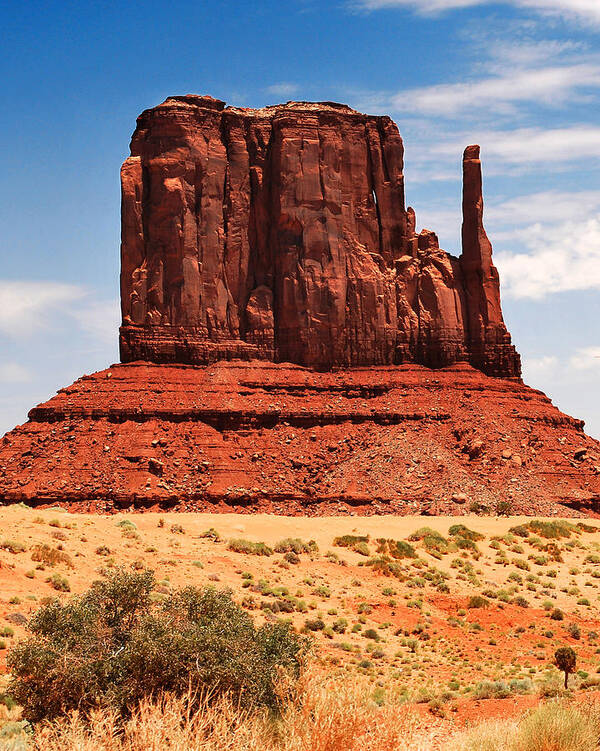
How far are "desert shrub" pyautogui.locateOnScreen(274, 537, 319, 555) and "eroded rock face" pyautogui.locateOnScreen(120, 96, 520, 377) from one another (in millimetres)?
31939

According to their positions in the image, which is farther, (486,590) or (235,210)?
Result: (235,210)

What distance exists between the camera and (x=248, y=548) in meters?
35.8

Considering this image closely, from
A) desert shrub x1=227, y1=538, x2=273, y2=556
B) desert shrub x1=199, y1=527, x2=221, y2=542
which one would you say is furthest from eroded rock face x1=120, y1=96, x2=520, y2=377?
desert shrub x1=227, y1=538, x2=273, y2=556

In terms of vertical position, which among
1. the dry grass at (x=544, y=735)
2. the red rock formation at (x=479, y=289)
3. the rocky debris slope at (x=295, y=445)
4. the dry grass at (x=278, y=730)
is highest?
the red rock formation at (x=479, y=289)

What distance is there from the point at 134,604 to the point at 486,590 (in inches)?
779

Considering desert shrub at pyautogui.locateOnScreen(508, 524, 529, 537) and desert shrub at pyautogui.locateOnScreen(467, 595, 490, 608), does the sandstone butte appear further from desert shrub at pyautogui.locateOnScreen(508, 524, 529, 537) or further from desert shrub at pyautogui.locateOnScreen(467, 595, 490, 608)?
desert shrub at pyautogui.locateOnScreen(467, 595, 490, 608)

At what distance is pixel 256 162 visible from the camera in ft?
246

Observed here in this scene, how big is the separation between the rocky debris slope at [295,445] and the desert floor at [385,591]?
40.0 feet

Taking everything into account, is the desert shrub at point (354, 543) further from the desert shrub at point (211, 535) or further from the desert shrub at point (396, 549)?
the desert shrub at point (211, 535)

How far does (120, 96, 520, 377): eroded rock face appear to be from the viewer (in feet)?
232

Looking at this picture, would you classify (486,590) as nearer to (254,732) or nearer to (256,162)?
(254,732)

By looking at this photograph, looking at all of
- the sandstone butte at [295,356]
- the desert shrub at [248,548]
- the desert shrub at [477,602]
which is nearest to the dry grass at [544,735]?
the desert shrub at [477,602]

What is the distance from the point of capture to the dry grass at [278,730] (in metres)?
12.2

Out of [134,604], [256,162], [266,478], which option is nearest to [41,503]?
[266,478]
